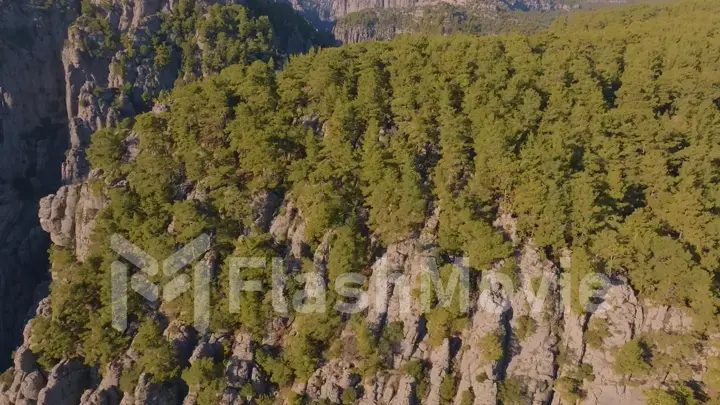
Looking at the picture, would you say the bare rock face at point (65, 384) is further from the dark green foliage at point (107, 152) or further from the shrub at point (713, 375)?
the shrub at point (713, 375)

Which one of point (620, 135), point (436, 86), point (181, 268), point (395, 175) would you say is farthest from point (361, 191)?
point (620, 135)

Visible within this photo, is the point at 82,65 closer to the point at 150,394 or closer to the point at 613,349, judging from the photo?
the point at 150,394

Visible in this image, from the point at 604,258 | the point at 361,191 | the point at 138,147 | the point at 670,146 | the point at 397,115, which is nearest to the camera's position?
the point at 604,258

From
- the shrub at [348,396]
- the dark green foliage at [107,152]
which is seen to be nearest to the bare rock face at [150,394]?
the shrub at [348,396]

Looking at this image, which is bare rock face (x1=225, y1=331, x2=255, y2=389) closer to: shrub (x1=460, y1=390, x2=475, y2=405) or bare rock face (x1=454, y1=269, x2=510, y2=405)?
bare rock face (x1=454, y1=269, x2=510, y2=405)

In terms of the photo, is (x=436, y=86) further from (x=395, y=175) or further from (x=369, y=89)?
(x=395, y=175)

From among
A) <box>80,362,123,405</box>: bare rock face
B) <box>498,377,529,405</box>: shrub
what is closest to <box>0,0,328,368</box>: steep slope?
<box>80,362,123,405</box>: bare rock face
